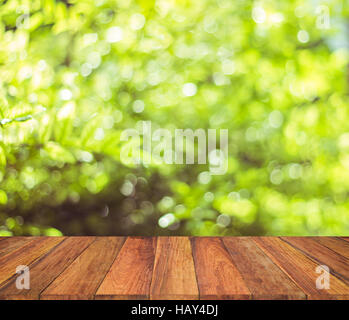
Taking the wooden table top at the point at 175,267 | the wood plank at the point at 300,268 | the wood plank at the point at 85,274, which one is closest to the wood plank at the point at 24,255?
the wooden table top at the point at 175,267

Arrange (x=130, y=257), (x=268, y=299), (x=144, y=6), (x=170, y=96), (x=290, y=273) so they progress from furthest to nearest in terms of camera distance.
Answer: (x=170, y=96)
(x=144, y=6)
(x=130, y=257)
(x=290, y=273)
(x=268, y=299)

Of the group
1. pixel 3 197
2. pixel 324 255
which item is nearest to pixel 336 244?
pixel 324 255

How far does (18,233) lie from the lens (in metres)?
1.71

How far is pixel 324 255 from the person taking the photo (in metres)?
1.28

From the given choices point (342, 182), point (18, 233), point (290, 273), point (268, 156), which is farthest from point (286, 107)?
point (18, 233)

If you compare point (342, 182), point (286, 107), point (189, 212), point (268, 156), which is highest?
point (286, 107)

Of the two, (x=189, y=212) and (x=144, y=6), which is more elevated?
(x=144, y=6)

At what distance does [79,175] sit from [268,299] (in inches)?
42.3

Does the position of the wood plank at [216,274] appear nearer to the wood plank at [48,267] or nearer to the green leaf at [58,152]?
the wood plank at [48,267]

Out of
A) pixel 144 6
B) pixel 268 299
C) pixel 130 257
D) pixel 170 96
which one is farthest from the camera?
pixel 170 96

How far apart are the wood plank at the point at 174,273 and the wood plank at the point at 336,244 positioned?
0.52m

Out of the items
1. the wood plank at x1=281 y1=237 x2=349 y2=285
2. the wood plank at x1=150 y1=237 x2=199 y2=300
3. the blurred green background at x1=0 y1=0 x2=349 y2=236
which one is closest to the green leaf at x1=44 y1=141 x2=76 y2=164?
the blurred green background at x1=0 y1=0 x2=349 y2=236

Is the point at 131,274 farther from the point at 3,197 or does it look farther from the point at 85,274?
the point at 3,197

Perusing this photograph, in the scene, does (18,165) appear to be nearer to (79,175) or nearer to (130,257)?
(79,175)
